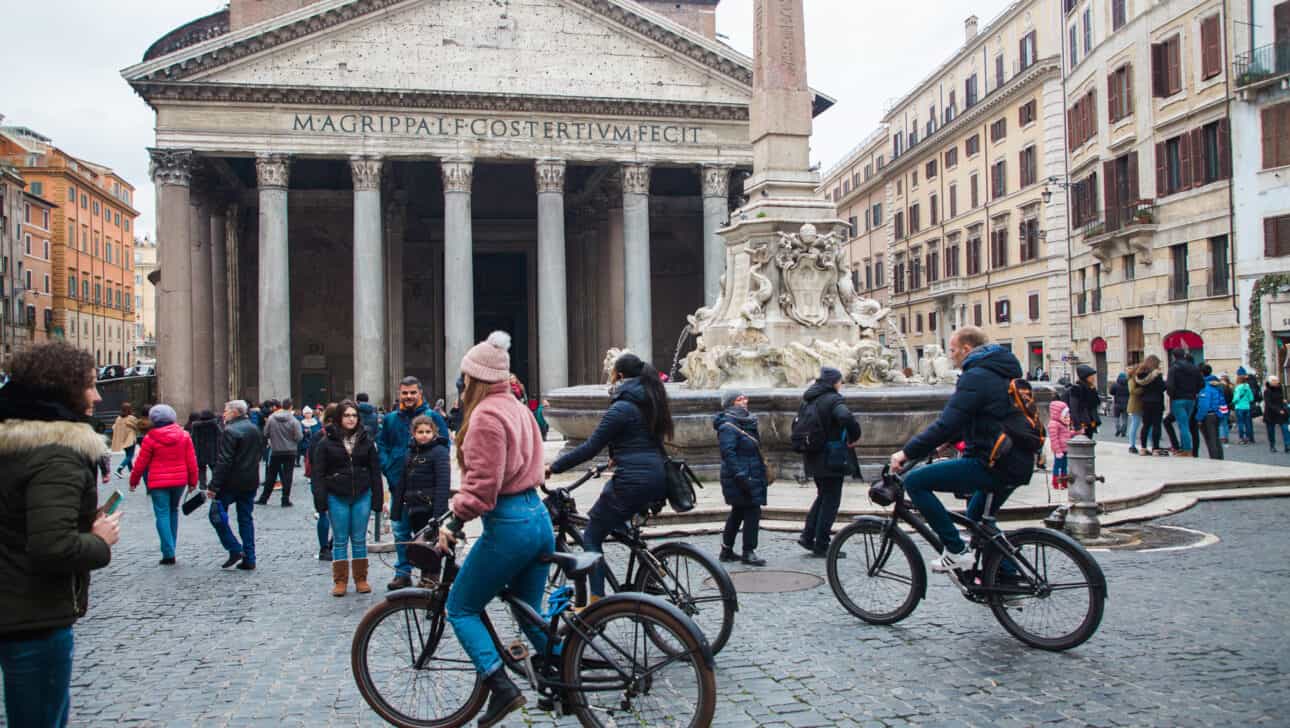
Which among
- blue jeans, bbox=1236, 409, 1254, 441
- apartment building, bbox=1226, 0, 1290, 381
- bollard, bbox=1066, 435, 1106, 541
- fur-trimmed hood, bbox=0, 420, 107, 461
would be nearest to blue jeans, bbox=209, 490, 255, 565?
fur-trimmed hood, bbox=0, 420, 107, 461

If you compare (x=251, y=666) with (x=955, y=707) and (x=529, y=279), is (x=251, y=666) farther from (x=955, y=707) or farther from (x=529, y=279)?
(x=529, y=279)

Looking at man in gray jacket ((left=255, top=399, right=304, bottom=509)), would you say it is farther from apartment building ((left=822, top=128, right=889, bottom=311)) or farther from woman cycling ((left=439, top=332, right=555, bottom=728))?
apartment building ((left=822, top=128, right=889, bottom=311))

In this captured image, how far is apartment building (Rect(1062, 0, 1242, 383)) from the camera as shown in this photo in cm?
2583

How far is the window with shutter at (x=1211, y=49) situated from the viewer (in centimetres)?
2550

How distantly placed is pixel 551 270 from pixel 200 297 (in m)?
10.6

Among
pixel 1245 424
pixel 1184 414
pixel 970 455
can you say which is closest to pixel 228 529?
pixel 970 455

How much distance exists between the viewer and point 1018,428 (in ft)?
→ 17.6

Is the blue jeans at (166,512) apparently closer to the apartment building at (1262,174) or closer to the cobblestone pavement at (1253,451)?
the cobblestone pavement at (1253,451)

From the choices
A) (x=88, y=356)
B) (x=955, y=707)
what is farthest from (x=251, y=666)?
(x=955, y=707)

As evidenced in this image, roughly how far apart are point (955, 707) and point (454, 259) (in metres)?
27.8

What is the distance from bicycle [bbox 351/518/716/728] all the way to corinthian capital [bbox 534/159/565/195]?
2800 cm

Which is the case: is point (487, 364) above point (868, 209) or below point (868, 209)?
below

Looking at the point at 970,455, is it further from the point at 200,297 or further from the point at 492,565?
the point at 200,297

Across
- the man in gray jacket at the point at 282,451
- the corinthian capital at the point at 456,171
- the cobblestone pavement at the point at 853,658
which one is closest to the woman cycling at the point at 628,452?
the cobblestone pavement at the point at 853,658
